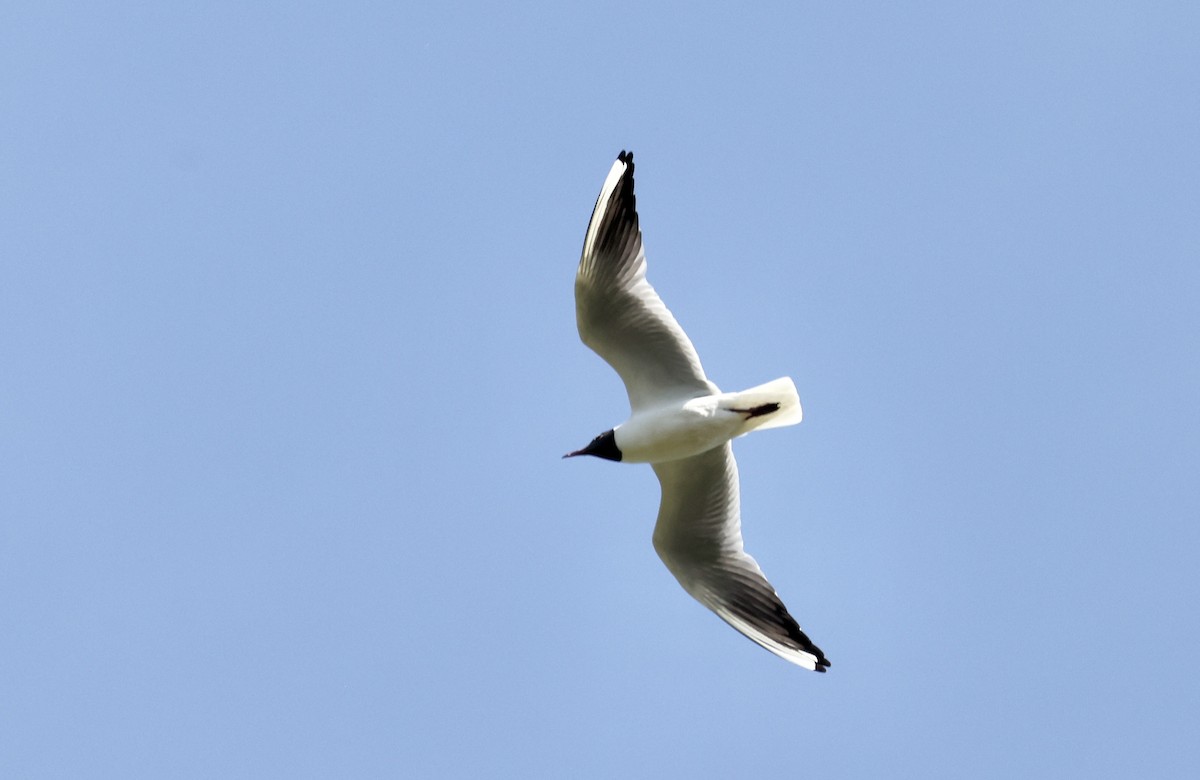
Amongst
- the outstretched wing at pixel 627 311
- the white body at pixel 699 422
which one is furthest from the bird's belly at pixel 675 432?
the outstretched wing at pixel 627 311

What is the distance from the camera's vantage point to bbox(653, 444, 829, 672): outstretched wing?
1000cm

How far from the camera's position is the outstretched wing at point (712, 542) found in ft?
32.8

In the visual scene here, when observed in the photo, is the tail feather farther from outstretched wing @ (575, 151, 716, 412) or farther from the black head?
the black head

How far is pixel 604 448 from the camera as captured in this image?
9.97 m

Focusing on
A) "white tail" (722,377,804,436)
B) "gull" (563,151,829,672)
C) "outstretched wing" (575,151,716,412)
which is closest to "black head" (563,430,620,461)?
"gull" (563,151,829,672)

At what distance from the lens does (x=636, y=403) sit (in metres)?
9.91

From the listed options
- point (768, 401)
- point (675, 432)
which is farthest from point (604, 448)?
point (768, 401)

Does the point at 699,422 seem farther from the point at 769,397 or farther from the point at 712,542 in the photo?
the point at 712,542

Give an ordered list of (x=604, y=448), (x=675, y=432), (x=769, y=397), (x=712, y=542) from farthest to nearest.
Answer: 1. (x=712, y=542)
2. (x=604, y=448)
3. (x=675, y=432)
4. (x=769, y=397)

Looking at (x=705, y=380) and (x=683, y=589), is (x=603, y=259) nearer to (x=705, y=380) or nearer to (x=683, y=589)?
(x=705, y=380)

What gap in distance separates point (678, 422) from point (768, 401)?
Result: 534mm

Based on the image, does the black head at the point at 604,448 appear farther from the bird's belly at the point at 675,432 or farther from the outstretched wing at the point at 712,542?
the outstretched wing at the point at 712,542

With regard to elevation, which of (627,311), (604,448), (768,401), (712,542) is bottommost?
(712,542)

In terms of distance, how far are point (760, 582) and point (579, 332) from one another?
1.90m
